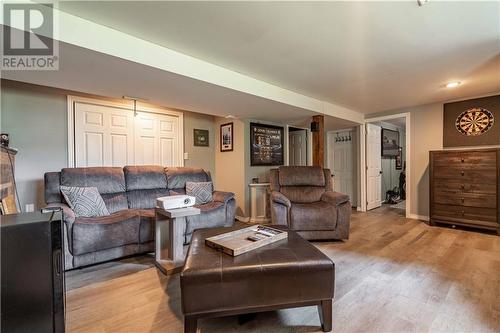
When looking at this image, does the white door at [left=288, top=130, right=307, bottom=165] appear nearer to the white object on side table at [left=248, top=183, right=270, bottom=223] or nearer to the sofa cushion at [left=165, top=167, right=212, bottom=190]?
the white object on side table at [left=248, top=183, right=270, bottom=223]

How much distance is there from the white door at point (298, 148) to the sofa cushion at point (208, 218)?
2.75m

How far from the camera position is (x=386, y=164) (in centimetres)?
607

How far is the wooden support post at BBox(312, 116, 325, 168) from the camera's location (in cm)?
408

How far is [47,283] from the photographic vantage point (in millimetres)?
1014

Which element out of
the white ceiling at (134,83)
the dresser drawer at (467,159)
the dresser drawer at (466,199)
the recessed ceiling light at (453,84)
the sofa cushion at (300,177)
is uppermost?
the recessed ceiling light at (453,84)

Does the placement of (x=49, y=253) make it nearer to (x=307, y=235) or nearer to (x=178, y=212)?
(x=178, y=212)

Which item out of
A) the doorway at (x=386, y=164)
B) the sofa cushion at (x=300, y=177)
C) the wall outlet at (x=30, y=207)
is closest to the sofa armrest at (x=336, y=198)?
the sofa cushion at (x=300, y=177)

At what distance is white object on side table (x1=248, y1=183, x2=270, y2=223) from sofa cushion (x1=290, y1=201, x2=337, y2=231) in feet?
3.65

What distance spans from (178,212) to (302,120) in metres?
3.13

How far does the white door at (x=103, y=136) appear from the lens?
122 inches

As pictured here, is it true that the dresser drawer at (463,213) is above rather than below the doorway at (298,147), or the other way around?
below

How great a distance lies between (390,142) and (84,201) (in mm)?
6522

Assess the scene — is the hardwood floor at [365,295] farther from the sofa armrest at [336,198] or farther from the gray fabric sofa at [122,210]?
the sofa armrest at [336,198]

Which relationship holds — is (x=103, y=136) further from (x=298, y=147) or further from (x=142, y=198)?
(x=298, y=147)
